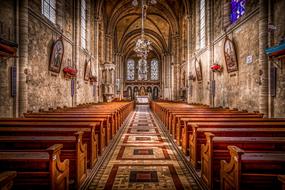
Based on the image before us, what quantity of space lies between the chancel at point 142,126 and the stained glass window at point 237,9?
5 centimetres

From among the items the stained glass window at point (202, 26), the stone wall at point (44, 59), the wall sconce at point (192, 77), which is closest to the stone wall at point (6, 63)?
the stone wall at point (44, 59)

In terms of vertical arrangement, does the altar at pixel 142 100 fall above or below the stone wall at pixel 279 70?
below

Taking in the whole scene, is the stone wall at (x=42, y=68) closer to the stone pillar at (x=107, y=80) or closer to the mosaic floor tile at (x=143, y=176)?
the mosaic floor tile at (x=143, y=176)

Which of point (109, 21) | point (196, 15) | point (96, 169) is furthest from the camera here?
point (109, 21)

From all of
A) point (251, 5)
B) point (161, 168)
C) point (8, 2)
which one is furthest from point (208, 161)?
point (251, 5)

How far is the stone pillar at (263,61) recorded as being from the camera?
30.6ft

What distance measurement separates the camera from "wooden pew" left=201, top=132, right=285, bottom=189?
151 inches

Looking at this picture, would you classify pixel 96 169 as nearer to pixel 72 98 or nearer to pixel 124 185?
pixel 124 185

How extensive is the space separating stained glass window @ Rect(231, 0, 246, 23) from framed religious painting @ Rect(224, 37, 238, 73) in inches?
57.1

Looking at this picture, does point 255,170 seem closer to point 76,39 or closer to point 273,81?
point 273,81

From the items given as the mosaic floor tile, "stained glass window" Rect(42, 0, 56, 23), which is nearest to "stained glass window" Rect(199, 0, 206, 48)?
"stained glass window" Rect(42, 0, 56, 23)

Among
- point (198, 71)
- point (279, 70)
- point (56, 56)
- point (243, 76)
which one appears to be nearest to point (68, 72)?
point (56, 56)

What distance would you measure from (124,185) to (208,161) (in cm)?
150

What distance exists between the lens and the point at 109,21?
30.5 m
